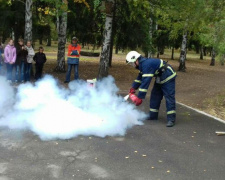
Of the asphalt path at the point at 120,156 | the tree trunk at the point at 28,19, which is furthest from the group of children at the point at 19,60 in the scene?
the asphalt path at the point at 120,156

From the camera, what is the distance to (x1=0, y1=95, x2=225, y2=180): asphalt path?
4668 millimetres

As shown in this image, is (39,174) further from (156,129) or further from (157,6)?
(157,6)

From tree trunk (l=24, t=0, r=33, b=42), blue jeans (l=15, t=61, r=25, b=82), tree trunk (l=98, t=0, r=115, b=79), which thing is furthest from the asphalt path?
tree trunk (l=24, t=0, r=33, b=42)

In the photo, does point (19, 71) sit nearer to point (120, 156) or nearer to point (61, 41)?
point (61, 41)

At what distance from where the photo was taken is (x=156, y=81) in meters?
7.67

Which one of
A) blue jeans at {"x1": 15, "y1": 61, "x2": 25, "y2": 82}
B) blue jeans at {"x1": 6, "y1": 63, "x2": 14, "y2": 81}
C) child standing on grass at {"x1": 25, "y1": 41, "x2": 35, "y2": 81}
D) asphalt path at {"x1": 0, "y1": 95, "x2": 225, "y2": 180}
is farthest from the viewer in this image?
child standing on grass at {"x1": 25, "y1": 41, "x2": 35, "y2": 81}

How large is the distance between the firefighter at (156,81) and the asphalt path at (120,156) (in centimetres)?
66

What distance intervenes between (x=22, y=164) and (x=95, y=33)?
16.5 metres

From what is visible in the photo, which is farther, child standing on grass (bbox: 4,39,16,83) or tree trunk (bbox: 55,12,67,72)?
tree trunk (bbox: 55,12,67,72)

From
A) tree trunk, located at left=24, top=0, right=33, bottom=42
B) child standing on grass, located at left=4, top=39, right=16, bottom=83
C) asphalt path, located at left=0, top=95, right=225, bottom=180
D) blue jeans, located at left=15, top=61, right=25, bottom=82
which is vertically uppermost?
tree trunk, located at left=24, top=0, right=33, bottom=42

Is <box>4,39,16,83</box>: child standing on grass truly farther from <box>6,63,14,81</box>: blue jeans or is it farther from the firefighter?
the firefighter

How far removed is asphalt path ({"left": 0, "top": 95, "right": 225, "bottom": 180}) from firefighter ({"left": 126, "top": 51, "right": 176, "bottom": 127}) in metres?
0.66

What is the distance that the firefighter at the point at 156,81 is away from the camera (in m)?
6.96

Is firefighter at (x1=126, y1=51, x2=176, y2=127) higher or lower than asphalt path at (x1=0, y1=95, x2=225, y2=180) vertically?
higher
